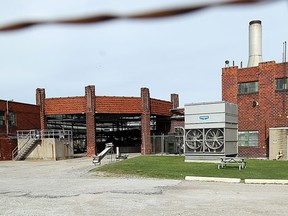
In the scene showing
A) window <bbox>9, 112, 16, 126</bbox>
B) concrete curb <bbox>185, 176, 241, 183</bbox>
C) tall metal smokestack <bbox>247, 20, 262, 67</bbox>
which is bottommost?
concrete curb <bbox>185, 176, 241, 183</bbox>

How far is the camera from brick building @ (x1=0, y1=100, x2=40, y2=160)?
34281mm

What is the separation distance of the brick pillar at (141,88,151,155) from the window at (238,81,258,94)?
10.9 metres

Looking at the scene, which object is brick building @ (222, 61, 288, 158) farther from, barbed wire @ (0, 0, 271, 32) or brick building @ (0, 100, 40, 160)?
barbed wire @ (0, 0, 271, 32)

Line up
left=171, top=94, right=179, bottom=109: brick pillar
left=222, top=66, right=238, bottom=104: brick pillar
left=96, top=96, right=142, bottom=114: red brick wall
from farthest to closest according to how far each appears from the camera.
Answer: left=171, top=94, right=179, bottom=109: brick pillar
left=96, top=96, right=142, bottom=114: red brick wall
left=222, top=66, right=238, bottom=104: brick pillar

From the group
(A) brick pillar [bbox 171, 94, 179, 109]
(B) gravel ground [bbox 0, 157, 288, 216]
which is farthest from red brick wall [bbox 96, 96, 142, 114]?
A: (B) gravel ground [bbox 0, 157, 288, 216]

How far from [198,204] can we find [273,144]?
20016 mm

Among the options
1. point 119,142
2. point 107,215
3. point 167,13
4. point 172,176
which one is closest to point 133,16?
point 167,13

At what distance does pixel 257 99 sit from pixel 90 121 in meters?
17.7

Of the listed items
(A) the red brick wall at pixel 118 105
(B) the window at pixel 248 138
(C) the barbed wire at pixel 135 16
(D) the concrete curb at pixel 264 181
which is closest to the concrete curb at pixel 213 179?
(D) the concrete curb at pixel 264 181

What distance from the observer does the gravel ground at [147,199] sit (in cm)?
927

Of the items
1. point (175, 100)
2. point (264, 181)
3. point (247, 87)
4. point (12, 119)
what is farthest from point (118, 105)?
point (264, 181)

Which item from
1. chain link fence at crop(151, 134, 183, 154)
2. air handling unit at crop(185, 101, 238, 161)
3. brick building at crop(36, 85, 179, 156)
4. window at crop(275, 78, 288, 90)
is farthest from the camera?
chain link fence at crop(151, 134, 183, 154)

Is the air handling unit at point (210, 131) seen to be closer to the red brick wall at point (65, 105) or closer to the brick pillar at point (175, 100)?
the red brick wall at point (65, 105)

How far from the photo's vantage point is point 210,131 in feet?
83.1
